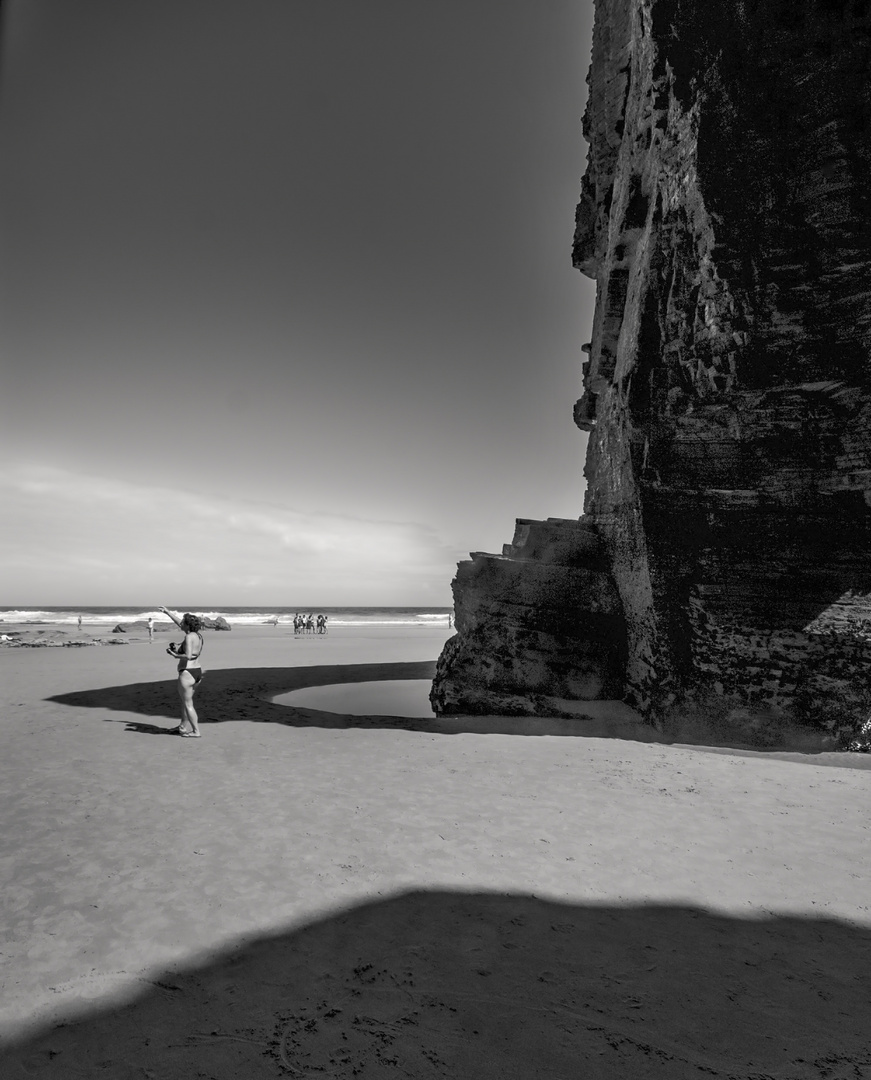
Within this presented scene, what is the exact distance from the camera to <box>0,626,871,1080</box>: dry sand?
2.79 meters

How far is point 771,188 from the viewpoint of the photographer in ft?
29.3

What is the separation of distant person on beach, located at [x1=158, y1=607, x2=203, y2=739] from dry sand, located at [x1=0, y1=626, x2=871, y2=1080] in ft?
3.84

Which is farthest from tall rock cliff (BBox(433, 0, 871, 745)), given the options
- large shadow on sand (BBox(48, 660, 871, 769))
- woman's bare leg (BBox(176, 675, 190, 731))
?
woman's bare leg (BBox(176, 675, 190, 731))

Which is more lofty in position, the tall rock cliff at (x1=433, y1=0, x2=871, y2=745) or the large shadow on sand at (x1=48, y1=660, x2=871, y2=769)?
the tall rock cliff at (x1=433, y1=0, x2=871, y2=745)

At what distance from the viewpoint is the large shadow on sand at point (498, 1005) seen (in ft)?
8.77

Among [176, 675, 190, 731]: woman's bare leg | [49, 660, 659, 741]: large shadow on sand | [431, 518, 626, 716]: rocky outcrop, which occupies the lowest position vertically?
[49, 660, 659, 741]: large shadow on sand

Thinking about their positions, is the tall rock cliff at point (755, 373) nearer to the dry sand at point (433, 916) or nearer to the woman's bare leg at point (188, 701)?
the dry sand at point (433, 916)

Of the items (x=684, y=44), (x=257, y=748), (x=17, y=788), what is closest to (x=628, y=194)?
(x=684, y=44)

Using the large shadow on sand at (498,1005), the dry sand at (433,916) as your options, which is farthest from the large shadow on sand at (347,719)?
the large shadow on sand at (498,1005)

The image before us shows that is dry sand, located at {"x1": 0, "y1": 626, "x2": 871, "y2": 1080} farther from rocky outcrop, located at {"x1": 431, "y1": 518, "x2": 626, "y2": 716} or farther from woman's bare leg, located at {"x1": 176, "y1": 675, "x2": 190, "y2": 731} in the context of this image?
rocky outcrop, located at {"x1": 431, "y1": 518, "x2": 626, "y2": 716}

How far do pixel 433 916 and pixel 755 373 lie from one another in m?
8.54

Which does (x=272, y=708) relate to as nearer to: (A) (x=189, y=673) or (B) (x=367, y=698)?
(B) (x=367, y=698)

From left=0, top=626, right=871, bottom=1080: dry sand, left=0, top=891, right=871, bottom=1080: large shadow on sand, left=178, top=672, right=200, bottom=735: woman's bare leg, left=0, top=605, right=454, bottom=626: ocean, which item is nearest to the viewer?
left=0, top=891, right=871, bottom=1080: large shadow on sand

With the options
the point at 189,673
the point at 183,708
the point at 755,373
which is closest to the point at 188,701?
the point at 183,708
